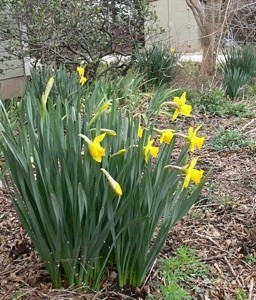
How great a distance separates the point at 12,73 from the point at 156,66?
7.58 feet

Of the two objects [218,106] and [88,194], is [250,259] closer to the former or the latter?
[88,194]

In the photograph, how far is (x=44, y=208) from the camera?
1.95 m

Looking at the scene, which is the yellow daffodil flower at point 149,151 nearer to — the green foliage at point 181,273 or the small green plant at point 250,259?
the green foliage at point 181,273

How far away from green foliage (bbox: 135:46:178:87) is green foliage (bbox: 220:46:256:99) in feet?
2.87

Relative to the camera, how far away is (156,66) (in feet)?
25.3

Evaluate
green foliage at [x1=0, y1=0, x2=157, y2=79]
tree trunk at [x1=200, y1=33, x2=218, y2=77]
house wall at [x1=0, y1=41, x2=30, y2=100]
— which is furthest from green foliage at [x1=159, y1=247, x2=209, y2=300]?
tree trunk at [x1=200, y1=33, x2=218, y2=77]

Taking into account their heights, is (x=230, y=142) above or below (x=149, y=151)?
below

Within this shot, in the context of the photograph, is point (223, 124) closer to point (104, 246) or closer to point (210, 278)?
point (210, 278)

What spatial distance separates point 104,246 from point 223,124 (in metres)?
3.89

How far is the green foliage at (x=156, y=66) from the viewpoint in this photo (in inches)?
304

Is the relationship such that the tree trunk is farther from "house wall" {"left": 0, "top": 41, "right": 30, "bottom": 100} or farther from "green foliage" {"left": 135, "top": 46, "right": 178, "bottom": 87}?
"house wall" {"left": 0, "top": 41, "right": 30, "bottom": 100}

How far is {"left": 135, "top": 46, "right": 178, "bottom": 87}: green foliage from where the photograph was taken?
7.71 m

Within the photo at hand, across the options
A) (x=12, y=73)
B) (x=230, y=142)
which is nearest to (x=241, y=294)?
(x=230, y=142)

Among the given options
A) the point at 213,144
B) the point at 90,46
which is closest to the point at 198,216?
the point at 213,144
